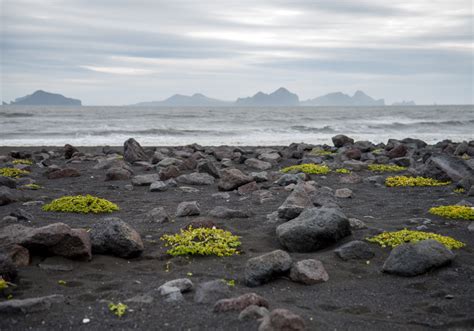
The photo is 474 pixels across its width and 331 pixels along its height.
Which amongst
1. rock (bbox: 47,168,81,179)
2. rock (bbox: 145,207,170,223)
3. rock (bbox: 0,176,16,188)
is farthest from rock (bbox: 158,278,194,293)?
rock (bbox: 47,168,81,179)

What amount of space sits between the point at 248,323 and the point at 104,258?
2813 millimetres

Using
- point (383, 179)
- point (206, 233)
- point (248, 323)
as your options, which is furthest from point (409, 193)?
point (248, 323)

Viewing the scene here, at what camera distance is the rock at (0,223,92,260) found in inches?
261

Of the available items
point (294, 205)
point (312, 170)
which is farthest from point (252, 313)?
point (312, 170)

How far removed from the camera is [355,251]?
281 inches

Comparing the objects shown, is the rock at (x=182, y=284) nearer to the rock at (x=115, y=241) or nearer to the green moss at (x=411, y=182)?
the rock at (x=115, y=241)

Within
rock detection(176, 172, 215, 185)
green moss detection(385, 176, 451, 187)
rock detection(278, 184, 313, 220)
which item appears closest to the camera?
rock detection(278, 184, 313, 220)

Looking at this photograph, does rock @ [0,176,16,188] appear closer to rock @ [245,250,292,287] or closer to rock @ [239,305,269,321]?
rock @ [245,250,292,287]

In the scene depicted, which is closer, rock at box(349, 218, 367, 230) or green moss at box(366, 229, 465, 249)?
green moss at box(366, 229, 465, 249)

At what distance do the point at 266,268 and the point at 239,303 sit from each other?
100 cm

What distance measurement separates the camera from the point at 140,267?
6.69 meters

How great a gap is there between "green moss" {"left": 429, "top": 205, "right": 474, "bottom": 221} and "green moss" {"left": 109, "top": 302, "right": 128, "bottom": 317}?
254 inches

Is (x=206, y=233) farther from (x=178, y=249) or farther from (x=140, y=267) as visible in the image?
(x=140, y=267)

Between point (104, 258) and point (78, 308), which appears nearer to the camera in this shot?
point (78, 308)
